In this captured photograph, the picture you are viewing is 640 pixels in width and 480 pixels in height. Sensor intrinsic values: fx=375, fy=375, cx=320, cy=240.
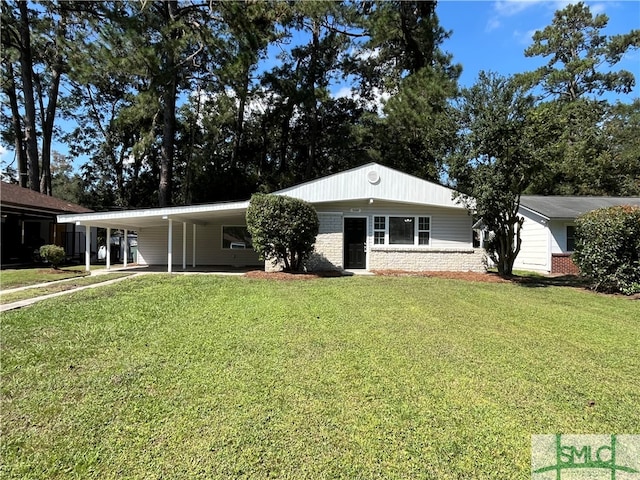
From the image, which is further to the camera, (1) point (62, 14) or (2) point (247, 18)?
(1) point (62, 14)

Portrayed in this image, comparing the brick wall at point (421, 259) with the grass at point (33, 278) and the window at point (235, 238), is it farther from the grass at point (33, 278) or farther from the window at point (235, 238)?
the grass at point (33, 278)

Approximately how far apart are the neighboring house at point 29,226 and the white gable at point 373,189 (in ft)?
39.7

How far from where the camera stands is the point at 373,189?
1370 centimetres

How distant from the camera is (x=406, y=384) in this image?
3.66 m

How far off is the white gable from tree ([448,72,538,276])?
2.13m

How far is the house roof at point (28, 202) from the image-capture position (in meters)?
15.9

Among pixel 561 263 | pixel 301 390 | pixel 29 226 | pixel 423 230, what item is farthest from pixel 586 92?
pixel 29 226

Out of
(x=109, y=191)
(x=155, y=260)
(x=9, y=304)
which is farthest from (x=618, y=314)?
(x=109, y=191)

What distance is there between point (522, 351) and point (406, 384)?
1928 millimetres

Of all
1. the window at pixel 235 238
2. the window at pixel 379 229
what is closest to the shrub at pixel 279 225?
the window at pixel 379 229

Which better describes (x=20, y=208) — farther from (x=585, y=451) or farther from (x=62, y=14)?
(x=585, y=451)

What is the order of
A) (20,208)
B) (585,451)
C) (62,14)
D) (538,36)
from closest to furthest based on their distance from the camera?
(585,451) → (20,208) → (62,14) → (538,36)

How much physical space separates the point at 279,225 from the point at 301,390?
7.83 m

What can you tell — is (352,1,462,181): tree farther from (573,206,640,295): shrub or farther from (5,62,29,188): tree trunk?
(5,62,29,188): tree trunk
